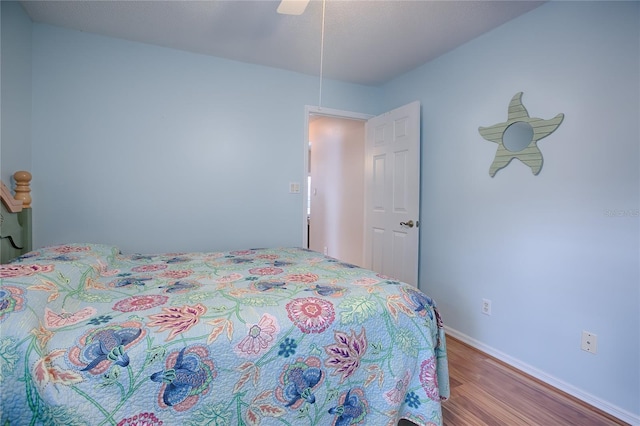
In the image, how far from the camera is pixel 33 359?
0.82 meters

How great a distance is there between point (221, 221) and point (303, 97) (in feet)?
4.69

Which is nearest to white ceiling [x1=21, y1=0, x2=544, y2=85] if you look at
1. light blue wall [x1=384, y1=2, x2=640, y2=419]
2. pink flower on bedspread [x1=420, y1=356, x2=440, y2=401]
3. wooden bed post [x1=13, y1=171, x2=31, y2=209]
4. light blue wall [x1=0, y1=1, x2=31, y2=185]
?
light blue wall [x1=0, y1=1, x2=31, y2=185]

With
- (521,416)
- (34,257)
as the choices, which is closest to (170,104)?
(34,257)

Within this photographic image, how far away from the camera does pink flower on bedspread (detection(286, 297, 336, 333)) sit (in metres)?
1.10

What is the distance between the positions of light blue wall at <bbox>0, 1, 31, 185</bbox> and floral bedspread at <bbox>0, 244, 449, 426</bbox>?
0.81 meters

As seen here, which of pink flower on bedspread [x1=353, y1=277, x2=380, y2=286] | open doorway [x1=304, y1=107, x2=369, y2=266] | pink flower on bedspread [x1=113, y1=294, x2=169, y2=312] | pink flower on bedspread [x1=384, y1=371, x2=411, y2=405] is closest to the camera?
pink flower on bedspread [x1=113, y1=294, x2=169, y2=312]

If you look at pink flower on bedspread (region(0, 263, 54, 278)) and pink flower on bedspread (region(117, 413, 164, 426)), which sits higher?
pink flower on bedspread (region(0, 263, 54, 278))

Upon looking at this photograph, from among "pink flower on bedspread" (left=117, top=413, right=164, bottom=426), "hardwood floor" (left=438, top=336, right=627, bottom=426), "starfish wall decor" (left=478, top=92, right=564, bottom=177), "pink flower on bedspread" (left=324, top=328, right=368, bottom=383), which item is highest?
"starfish wall decor" (left=478, top=92, right=564, bottom=177)

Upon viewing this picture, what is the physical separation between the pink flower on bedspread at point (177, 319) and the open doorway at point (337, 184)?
2.17 m

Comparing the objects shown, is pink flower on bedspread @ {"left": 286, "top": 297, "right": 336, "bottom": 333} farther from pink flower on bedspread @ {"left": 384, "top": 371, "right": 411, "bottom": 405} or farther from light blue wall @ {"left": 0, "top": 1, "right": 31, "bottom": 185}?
light blue wall @ {"left": 0, "top": 1, "right": 31, "bottom": 185}

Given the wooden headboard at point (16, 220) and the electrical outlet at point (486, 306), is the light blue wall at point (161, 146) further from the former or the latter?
the electrical outlet at point (486, 306)

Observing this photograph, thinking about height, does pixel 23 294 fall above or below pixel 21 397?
above

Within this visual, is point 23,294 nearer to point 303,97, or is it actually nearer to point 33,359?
point 33,359

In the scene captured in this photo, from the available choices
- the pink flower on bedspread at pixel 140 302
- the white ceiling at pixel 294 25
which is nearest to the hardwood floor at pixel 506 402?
the pink flower on bedspread at pixel 140 302
